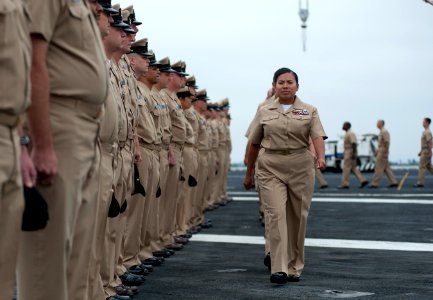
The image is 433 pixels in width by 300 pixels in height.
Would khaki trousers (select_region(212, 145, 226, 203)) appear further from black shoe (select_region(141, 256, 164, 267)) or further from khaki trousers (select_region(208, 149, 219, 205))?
black shoe (select_region(141, 256, 164, 267))

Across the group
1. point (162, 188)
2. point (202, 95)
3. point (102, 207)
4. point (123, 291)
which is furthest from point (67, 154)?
point (202, 95)

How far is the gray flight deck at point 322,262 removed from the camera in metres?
7.15

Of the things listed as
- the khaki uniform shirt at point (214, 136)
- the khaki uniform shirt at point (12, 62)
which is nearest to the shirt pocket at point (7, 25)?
the khaki uniform shirt at point (12, 62)

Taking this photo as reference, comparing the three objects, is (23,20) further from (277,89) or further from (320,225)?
(320,225)

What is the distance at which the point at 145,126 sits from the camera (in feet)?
29.0

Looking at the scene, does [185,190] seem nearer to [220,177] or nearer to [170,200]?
[170,200]

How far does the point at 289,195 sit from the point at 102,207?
8.33 ft

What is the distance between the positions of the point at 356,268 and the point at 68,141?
5.09 metres

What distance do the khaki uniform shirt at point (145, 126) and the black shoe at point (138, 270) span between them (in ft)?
4.19

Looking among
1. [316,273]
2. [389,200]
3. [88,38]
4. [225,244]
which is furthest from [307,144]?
[389,200]

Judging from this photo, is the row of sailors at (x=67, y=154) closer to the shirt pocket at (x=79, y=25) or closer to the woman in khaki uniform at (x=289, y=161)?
the shirt pocket at (x=79, y=25)

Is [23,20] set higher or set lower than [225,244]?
higher

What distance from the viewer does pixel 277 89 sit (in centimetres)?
820

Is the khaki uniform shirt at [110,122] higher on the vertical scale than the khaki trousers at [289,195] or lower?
higher
